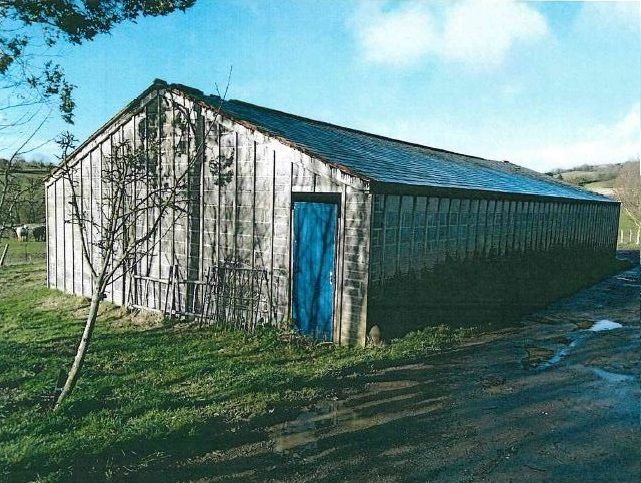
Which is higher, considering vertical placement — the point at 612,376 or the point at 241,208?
the point at 241,208

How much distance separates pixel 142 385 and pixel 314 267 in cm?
426

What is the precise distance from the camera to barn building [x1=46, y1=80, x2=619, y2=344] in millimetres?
9688

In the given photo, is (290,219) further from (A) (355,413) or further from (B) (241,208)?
(A) (355,413)

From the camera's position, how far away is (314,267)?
33.6ft

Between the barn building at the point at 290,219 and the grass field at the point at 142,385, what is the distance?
95 centimetres

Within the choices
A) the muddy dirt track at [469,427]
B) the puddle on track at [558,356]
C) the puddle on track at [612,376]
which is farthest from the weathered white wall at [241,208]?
the puddle on track at [612,376]

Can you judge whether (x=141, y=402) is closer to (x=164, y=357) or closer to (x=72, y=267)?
(x=164, y=357)

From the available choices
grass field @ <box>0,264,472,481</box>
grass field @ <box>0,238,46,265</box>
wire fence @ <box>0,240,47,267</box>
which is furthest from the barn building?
grass field @ <box>0,238,46,265</box>

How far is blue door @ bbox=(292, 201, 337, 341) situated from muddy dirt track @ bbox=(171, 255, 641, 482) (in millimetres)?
2350

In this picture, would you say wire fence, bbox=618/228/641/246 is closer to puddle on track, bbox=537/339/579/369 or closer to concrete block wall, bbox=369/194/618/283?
concrete block wall, bbox=369/194/618/283

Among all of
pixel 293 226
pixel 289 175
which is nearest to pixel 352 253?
pixel 293 226

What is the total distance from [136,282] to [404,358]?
841cm

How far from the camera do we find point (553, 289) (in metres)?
17.3

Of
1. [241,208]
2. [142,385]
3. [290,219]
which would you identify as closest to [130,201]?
[241,208]
